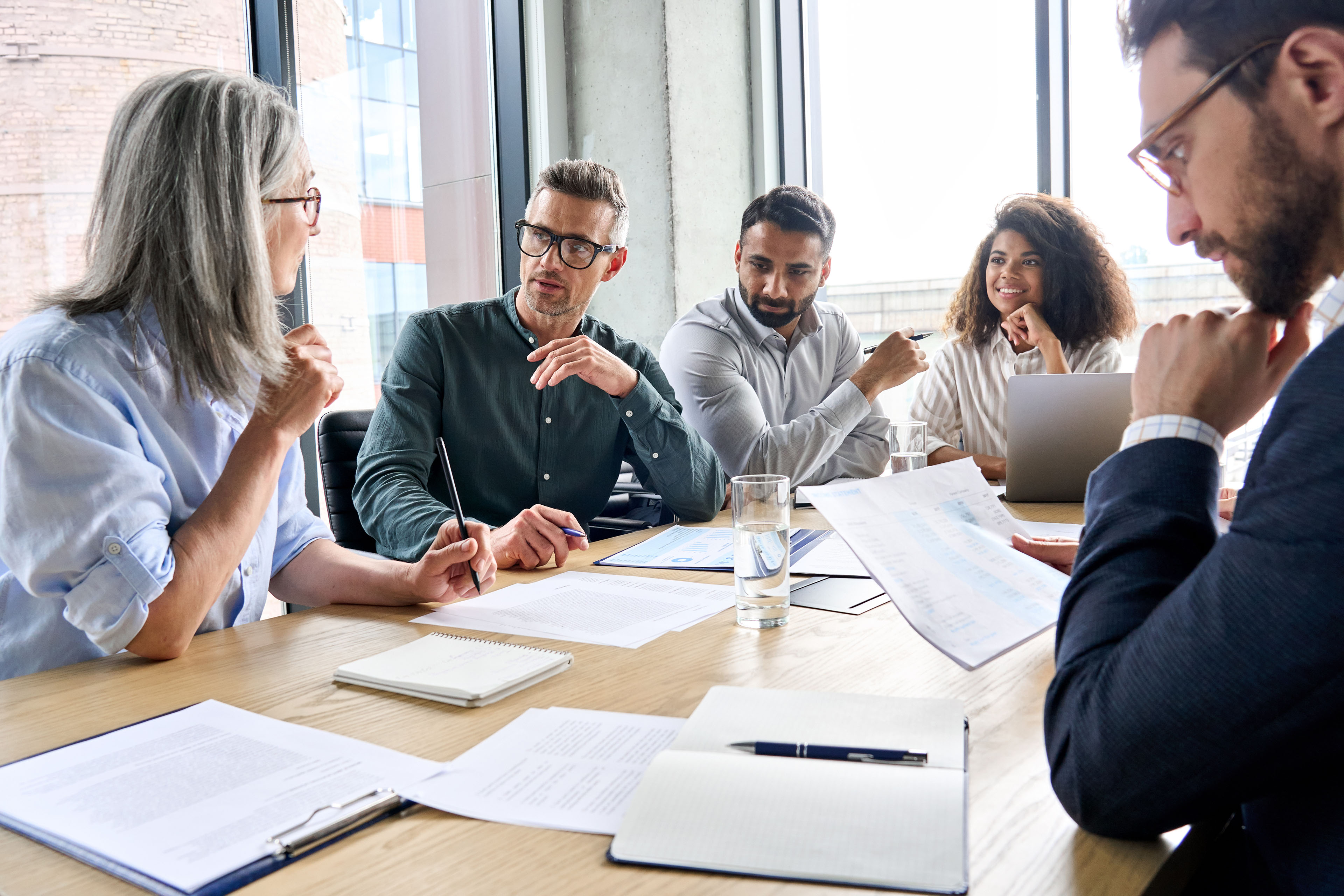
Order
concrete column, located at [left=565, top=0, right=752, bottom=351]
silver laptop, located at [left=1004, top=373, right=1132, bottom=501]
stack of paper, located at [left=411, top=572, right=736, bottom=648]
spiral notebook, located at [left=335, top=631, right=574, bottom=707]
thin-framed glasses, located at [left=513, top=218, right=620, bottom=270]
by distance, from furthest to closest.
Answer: concrete column, located at [left=565, top=0, right=752, bottom=351]
thin-framed glasses, located at [left=513, top=218, right=620, bottom=270]
silver laptop, located at [left=1004, top=373, right=1132, bottom=501]
stack of paper, located at [left=411, top=572, right=736, bottom=648]
spiral notebook, located at [left=335, top=631, right=574, bottom=707]

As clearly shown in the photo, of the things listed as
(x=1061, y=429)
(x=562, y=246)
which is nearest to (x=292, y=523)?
(x=562, y=246)

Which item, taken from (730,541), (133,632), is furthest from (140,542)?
(730,541)

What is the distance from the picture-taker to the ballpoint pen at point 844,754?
0.68 metres

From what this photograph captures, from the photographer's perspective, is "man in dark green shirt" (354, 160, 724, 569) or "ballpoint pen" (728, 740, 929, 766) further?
"man in dark green shirt" (354, 160, 724, 569)

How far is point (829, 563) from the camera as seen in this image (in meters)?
1.41

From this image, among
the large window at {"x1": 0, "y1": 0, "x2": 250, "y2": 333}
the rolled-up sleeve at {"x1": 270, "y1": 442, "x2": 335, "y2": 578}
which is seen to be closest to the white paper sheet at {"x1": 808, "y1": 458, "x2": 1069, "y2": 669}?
the rolled-up sleeve at {"x1": 270, "y1": 442, "x2": 335, "y2": 578}

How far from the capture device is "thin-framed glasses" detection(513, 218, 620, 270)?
2.18 m

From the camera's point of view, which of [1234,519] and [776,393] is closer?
[1234,519]

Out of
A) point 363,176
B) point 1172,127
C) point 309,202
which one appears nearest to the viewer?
point 1172,127

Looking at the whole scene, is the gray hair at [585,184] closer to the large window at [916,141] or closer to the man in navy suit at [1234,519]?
the large window at [916,141]

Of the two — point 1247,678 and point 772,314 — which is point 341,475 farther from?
point 1247,678

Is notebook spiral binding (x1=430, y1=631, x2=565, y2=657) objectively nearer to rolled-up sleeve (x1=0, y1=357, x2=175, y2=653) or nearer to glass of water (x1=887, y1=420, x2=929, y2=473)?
rolled-up sleeve (x1=0, y1=357, x2=175, y2=653)

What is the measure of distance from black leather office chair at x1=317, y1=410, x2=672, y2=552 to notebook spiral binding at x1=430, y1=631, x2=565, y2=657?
92cm

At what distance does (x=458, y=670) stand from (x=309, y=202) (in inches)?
32.2
